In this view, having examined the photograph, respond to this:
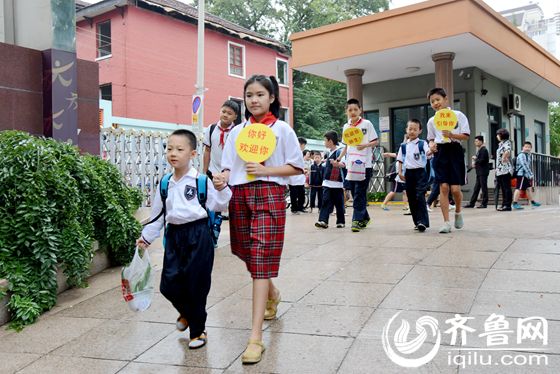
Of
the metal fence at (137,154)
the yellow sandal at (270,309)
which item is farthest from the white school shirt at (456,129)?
the metal fence at (137,154)

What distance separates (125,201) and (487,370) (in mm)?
4204

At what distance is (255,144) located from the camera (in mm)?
3418

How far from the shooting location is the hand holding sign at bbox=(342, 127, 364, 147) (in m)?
7.58

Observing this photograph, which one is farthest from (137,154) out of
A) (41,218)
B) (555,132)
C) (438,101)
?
(555,132)

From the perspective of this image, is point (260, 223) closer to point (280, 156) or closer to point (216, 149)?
point (280, 156)

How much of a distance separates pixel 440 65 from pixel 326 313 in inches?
406

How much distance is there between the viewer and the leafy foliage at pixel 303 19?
32719 millimetres

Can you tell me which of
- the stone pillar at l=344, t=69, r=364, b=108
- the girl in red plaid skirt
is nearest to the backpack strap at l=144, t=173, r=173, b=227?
the girl in red plaid skirt

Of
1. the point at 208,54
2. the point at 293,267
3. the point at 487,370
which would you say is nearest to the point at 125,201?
the point at 293,267

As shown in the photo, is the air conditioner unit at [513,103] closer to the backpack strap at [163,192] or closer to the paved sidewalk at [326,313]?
the paved sidewalk at [326,313]

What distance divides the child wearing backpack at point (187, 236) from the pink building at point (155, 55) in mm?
18494

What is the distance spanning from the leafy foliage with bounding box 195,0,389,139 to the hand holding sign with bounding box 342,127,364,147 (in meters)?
24.9

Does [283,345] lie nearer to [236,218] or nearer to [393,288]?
[236,218]

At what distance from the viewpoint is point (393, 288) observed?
4.42 metres
